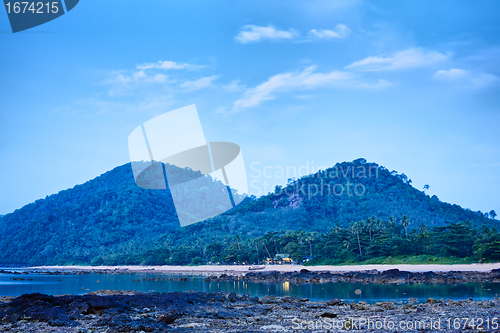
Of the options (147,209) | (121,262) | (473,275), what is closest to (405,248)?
(473,275)

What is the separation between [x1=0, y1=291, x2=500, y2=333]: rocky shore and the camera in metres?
12.5

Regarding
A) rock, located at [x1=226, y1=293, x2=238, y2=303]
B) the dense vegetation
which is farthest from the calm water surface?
the dense vegetation

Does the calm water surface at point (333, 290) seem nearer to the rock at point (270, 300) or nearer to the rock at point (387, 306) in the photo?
the rock at point (270, 300)

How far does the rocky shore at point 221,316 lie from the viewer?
12.5 m

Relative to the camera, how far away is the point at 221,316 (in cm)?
1538

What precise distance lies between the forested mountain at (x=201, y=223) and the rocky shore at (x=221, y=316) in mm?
67379

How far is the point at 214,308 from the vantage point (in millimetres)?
17250

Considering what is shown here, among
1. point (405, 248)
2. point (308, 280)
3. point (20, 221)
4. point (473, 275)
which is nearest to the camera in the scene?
point (473, 275)

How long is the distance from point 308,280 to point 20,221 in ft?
509

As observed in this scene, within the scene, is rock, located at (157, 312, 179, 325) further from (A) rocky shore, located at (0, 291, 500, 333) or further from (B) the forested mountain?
(B) the forested mountain

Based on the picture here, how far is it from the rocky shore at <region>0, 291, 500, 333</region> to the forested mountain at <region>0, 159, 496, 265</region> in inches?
2653

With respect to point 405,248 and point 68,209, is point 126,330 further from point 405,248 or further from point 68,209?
point 68,209

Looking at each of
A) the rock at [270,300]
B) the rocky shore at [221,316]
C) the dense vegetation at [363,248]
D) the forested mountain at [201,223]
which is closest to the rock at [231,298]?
the rock at [270,300]

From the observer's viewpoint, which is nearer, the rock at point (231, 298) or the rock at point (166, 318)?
the rock at point (166, 318)
